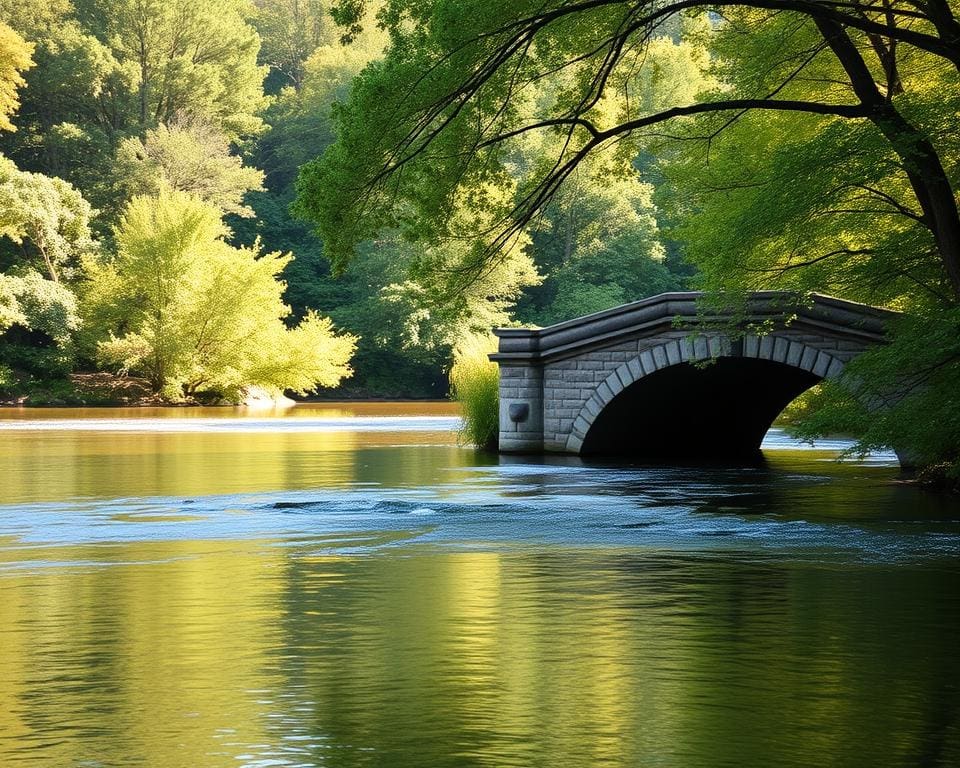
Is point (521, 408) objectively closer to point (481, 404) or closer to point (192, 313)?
point (481, 404)

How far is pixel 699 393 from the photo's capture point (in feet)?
110

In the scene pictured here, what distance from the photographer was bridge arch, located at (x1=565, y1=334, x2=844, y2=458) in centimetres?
2766

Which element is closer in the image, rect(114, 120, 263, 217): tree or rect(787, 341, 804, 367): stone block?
rect(787, 341, 804, 367): stone block

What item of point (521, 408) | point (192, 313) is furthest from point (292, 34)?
point (521, 408)

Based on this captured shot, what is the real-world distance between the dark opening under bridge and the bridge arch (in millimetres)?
25

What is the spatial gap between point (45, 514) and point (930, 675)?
40.1 feet

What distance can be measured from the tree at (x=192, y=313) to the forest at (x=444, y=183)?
122 mm

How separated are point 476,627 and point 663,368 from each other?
1896cm

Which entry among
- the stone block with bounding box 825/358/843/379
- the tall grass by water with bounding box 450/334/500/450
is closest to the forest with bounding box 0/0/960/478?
the stone block with bounding box 825/358/843/379

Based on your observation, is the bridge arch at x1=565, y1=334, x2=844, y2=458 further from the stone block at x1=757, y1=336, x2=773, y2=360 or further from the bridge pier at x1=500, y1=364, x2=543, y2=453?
the bridge pier at x1=500, y1=364, x2=543, y2=453

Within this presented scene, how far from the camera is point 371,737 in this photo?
7.39m

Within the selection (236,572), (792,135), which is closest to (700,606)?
(236,572)

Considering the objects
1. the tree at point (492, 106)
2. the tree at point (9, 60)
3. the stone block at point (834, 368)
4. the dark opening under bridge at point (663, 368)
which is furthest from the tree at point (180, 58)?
the tree at point (492, 106)

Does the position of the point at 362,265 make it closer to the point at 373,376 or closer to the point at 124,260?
the point at 373,376
